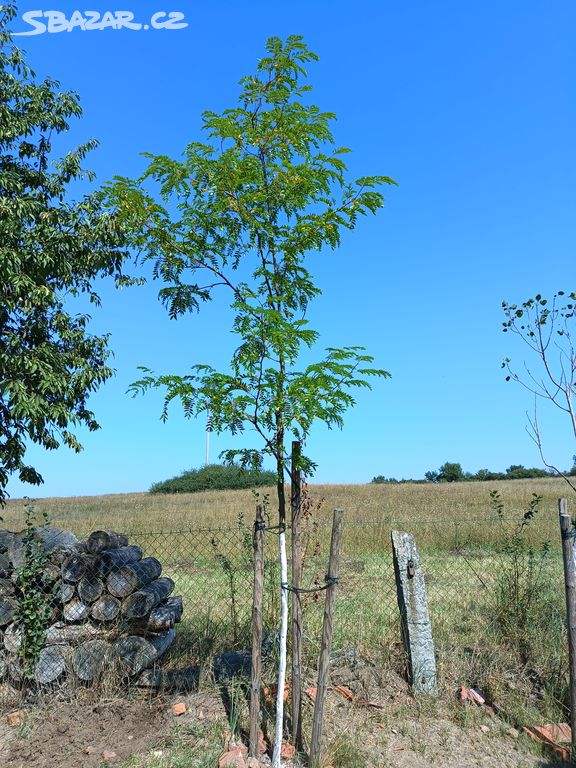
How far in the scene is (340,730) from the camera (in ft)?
16.9

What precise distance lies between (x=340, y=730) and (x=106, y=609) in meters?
2.63

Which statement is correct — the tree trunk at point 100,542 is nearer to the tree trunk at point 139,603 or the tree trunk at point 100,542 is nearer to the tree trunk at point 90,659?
the tree trunk at point 139,603

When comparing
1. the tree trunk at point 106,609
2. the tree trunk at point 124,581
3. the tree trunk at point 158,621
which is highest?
the tree trunk at point 124,581

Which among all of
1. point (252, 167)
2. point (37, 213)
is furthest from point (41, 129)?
point (252, 167)

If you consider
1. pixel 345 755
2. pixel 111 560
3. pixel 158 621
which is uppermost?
pixel 111 560

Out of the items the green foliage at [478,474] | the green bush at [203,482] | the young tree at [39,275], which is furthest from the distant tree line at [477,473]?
the young tree at [39,275]

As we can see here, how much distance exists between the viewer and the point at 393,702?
568cm

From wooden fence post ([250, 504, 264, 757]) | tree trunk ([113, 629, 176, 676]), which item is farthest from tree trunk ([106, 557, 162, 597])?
wooden fence post ([250, 504, 264, 757])

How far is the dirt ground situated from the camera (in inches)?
194

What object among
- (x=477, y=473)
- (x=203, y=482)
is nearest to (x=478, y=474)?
(x=477, y=473)

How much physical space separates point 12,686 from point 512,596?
5.22 meters

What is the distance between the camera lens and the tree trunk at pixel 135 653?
600cm

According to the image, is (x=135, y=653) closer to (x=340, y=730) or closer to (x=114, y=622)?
(x=114, y=622)

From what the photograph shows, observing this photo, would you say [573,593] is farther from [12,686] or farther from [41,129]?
[41,129]
